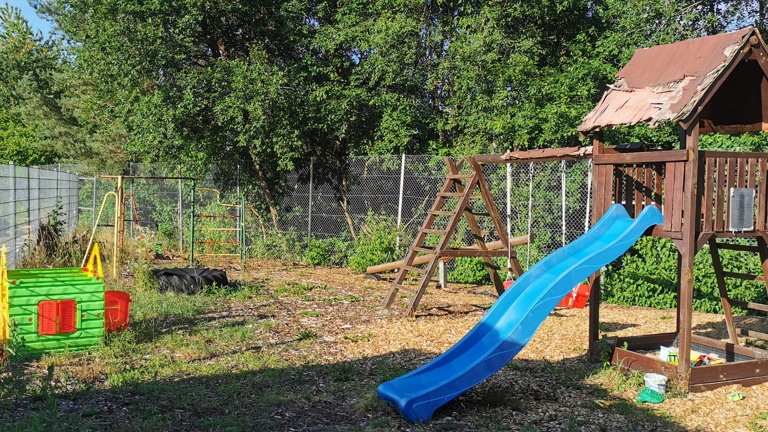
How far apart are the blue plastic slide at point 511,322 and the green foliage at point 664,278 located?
4.03m

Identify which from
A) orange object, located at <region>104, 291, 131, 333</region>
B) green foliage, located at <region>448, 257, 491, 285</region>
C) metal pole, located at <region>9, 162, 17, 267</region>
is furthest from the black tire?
green foliage, located at <region>448, 257, 491, 285</region>

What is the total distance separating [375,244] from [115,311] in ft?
21.5

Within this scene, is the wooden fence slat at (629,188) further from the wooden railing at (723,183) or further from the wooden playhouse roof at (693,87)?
the wooden railing at (723,183)

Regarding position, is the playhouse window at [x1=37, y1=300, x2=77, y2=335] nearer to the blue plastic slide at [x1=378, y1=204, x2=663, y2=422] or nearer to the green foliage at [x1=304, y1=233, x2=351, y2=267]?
the blue plastic slide at [x1=378, y1=204, x2=663, y2=422]

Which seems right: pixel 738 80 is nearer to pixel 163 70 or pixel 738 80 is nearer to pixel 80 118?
pixel 163 70

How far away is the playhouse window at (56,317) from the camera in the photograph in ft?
21.3

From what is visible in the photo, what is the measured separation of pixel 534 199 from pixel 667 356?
5.62m

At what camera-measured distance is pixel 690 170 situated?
559cm

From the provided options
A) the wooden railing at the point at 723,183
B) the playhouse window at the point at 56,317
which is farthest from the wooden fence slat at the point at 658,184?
the playhouse window at the point at 56,317

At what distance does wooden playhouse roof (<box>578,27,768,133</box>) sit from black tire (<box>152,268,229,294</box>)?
607cm

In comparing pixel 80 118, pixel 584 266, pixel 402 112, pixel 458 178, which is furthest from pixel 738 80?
pixel 80 118

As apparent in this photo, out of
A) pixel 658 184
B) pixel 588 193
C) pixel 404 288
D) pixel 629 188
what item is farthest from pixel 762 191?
pixel 588 193

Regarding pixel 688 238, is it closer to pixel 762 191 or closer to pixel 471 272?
pixel 762 191

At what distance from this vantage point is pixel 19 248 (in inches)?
467
